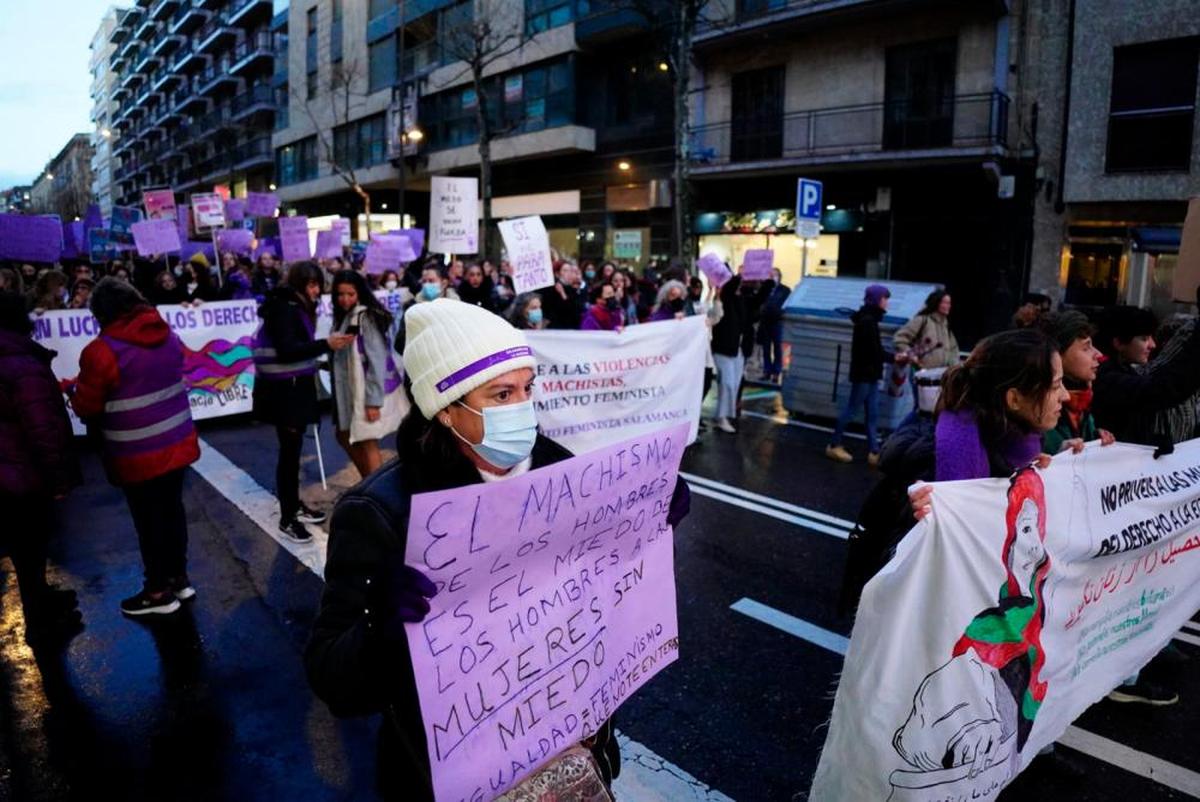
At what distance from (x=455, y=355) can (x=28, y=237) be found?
10.1 m

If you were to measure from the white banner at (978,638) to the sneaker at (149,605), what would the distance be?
3.62m

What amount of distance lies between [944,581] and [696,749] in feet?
4.56

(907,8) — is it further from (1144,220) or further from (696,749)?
(696,749)

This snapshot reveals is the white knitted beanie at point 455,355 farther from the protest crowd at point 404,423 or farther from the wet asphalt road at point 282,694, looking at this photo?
the wet asphalt road at point 282,694

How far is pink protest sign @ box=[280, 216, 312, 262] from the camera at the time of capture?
14.1 m

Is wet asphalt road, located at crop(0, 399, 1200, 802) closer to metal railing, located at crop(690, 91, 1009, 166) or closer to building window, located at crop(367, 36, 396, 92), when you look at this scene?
metal railing, located at crop(690, 91, 1009, 166)

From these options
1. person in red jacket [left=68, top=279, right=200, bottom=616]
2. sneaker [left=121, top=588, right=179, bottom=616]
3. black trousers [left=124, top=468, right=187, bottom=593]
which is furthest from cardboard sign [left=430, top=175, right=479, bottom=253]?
sneaker [left=121, top=588, right=179, bottom=616]

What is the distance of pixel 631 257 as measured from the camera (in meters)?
25.0

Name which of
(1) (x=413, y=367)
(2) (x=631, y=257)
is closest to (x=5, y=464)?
(1) (x=413, y=367)

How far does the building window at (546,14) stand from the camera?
25.5 m

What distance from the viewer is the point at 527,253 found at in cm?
837

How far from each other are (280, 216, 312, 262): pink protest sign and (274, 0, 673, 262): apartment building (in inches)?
416

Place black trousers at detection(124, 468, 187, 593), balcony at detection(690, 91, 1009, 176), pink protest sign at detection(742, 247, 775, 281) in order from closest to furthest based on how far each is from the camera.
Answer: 1. black trousers at detection(124, 468, 187, 593)
2. pink protest sign at detection(742, 247, 775, 281)
3. balcony at detection(690, 91, 1009, 176)

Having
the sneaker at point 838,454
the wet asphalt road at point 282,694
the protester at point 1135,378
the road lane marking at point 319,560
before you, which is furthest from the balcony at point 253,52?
the protester at point 1135,378
